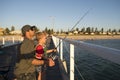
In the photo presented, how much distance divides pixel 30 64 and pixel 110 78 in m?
11.4

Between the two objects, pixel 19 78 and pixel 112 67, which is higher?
pixel 19 78

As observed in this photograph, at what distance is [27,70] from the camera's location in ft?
11.2

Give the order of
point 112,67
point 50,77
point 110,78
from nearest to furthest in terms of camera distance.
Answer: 1. point 50,77
2. point 110,78
3. point 112,67

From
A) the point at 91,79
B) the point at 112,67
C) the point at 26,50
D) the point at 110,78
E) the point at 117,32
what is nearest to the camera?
the point at 26,50

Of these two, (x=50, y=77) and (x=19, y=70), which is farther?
(x=50, y=77)

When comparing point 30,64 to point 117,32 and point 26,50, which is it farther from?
point 117,32

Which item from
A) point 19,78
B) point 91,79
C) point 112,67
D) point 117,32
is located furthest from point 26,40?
point 117,32

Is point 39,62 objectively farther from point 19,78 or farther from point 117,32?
point 117,32

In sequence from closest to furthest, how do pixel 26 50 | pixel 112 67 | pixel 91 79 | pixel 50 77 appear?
1. pixel 26 50
2. pixel 50 77
3. pixel 91 79
4. pixel 112 67

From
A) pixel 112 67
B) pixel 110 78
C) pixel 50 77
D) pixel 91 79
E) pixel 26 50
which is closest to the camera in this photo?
pixel 26 50

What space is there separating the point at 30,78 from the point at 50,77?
1.64 m

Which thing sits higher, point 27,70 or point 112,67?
point 27,70

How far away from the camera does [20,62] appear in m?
3.35

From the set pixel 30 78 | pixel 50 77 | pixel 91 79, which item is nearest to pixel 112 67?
pixel 91 79
